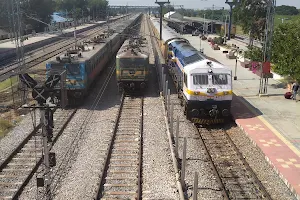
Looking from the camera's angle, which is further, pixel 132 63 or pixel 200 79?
pixel 132 63

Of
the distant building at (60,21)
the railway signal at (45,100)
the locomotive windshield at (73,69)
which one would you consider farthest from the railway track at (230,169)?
the distant building at (60,21)

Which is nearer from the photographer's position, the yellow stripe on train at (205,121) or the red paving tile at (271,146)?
the red paving tile at (271,146)

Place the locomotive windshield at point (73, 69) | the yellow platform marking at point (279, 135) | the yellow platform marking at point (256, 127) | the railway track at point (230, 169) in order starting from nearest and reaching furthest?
the railway track at point (230, 169) < the yellow platform marking at point (279, 135) < the yellow platform marking at point (256, 127) < the locomotive windshield at point (73, 69)

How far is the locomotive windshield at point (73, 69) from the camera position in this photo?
811 inches

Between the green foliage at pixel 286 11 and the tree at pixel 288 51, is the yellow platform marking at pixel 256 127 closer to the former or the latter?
the tree at pixel 288 51

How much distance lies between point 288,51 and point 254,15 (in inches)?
1010

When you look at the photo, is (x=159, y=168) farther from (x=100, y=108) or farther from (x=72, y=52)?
(x=72, y=52)

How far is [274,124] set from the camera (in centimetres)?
1794

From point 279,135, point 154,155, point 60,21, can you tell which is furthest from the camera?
point 60,21

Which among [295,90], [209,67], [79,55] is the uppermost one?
[79,55]

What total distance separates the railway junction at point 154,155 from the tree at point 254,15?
2595cm

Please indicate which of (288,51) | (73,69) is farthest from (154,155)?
(288,51)

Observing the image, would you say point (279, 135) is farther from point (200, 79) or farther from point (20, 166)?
point (20, 166)

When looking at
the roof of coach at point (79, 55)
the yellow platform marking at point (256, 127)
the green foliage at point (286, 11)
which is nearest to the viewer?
the yellow platform marking at point (256, 127)
